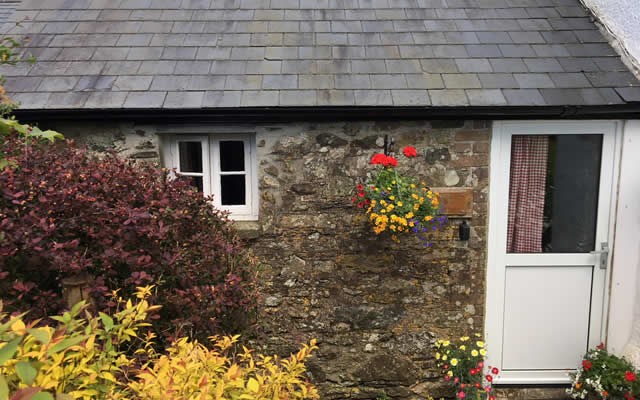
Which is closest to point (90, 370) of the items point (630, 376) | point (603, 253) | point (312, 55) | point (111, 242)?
point (111, 242)

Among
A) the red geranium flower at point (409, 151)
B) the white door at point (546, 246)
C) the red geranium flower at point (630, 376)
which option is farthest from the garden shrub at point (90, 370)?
the red geranium flower at point (630, 376)

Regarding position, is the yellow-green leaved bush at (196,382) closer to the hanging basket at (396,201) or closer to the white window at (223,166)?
the hanging basket at (396,201)

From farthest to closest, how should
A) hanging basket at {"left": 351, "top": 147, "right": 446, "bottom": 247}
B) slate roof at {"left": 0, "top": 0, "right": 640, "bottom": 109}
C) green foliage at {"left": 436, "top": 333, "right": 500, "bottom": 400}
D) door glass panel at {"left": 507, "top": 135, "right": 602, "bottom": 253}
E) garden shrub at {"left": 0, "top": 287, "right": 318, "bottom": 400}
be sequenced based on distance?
door glass panel at {"left": 507, "top": 135, "right": 602, "bottom": 253} < green foliage at {"left": 436, "top": 333, "right": 500, "bottom": 400} < slate roof at {"left": 0, "top": 0, "right": 640, "bottom": 109} < hanging basket at {"left": 351, "top": 147, "right": 446, "bottom": 247} < garden shrub at {"left": 0, "top": 287, "right": 318, "bottom": 400}

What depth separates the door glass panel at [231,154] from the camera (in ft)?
14.7

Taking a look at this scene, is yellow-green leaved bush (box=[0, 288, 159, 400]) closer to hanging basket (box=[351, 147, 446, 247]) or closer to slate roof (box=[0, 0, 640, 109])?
hanging basket (box=[351, 147, 446, 247])

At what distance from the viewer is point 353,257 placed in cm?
434

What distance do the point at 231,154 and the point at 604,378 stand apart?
4071 millimetres

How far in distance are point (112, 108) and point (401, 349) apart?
3.53 metres

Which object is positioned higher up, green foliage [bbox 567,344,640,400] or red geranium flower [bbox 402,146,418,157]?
red geranium flower [bbox 402,146,418,157]

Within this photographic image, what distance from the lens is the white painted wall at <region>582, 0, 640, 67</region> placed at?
4238mm

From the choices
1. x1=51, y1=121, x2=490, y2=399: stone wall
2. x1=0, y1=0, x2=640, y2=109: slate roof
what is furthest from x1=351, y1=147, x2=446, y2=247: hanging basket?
x1=0, y1=0, x2=640, y2=109: slate roof

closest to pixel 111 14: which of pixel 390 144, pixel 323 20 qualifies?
pixel 323 20

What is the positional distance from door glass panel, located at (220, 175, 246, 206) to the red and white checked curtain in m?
2.65

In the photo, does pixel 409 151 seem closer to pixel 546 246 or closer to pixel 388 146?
pixel 388 146
